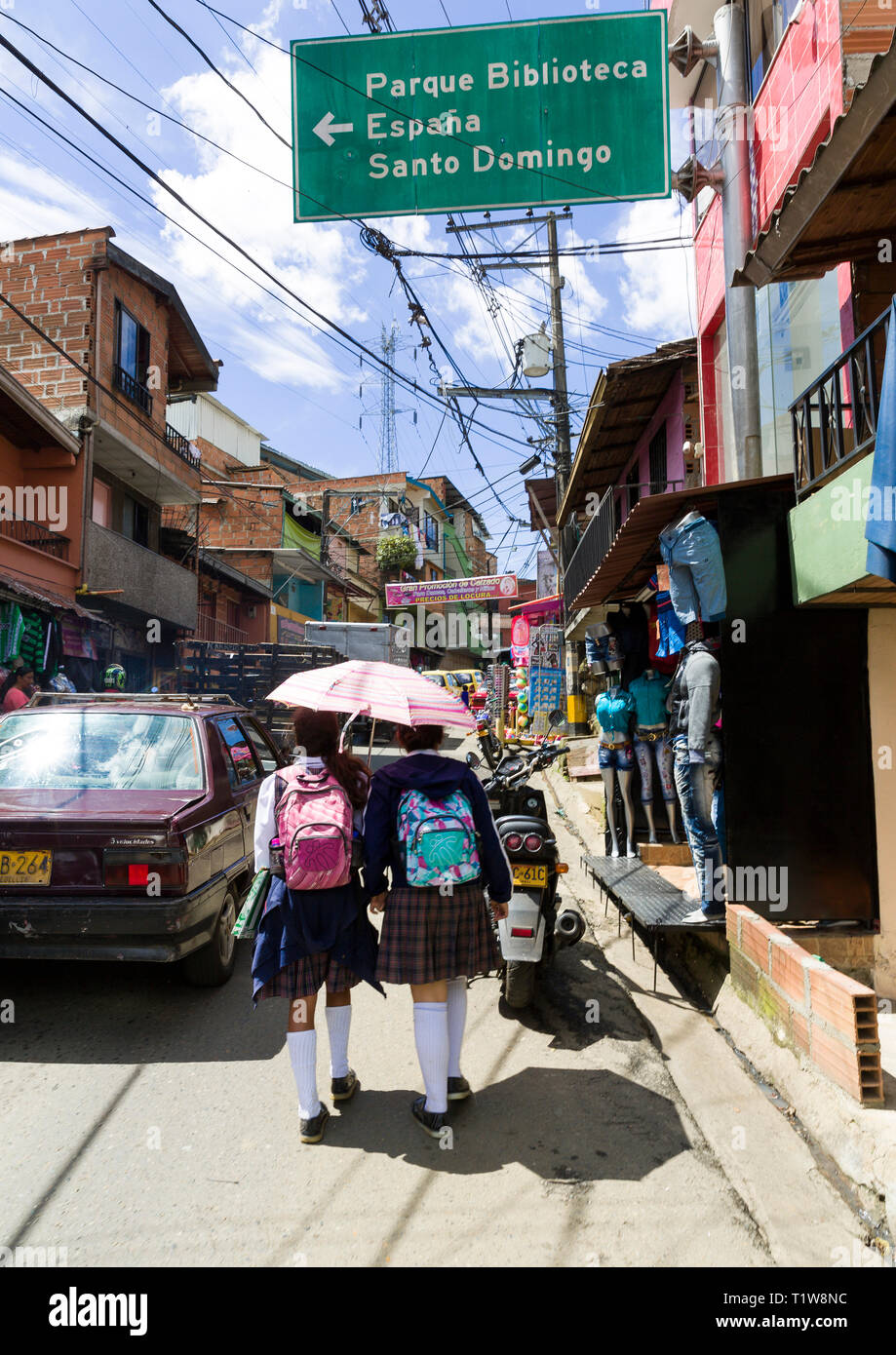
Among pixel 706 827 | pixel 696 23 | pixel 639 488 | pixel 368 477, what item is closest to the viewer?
pixel 706 827

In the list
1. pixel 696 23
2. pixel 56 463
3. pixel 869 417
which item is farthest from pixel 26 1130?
pixel 56 463

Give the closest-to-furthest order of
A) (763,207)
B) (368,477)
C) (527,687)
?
1. (763,207)
2. (527,687)
3. (368,477)

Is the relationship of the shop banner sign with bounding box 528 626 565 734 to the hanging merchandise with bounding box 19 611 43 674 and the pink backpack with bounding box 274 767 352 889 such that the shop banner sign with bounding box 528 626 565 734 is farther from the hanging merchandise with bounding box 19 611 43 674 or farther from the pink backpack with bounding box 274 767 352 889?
the pink backpack with bounding box 274 767 352 889

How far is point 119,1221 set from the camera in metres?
2.77

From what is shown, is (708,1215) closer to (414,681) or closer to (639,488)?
(414,681)

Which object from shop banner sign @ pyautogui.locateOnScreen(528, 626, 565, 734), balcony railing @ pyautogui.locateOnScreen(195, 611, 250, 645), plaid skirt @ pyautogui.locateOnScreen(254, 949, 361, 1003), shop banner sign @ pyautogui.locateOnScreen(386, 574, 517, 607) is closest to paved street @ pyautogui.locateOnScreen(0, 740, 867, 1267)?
plaid skirt @ pyautogui.locateOnScreen(254, 949, 361, 1003)

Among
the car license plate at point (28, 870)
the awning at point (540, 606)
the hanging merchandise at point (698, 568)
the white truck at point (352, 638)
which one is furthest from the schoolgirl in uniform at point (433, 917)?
the white truck at point (352, 638)

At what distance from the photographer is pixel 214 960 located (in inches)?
192

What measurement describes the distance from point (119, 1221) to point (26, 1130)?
854 mm

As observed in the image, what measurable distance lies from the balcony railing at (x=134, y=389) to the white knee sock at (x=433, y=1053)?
16.7 metres

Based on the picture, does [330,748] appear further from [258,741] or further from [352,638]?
[352,638]

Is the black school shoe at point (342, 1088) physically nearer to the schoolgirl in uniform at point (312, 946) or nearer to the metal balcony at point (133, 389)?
the schoolgirl in uniform at point (312, 946)

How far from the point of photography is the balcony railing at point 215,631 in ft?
79.5

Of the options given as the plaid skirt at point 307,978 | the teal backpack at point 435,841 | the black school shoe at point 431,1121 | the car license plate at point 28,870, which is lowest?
the black school shoe at point 431,1121
